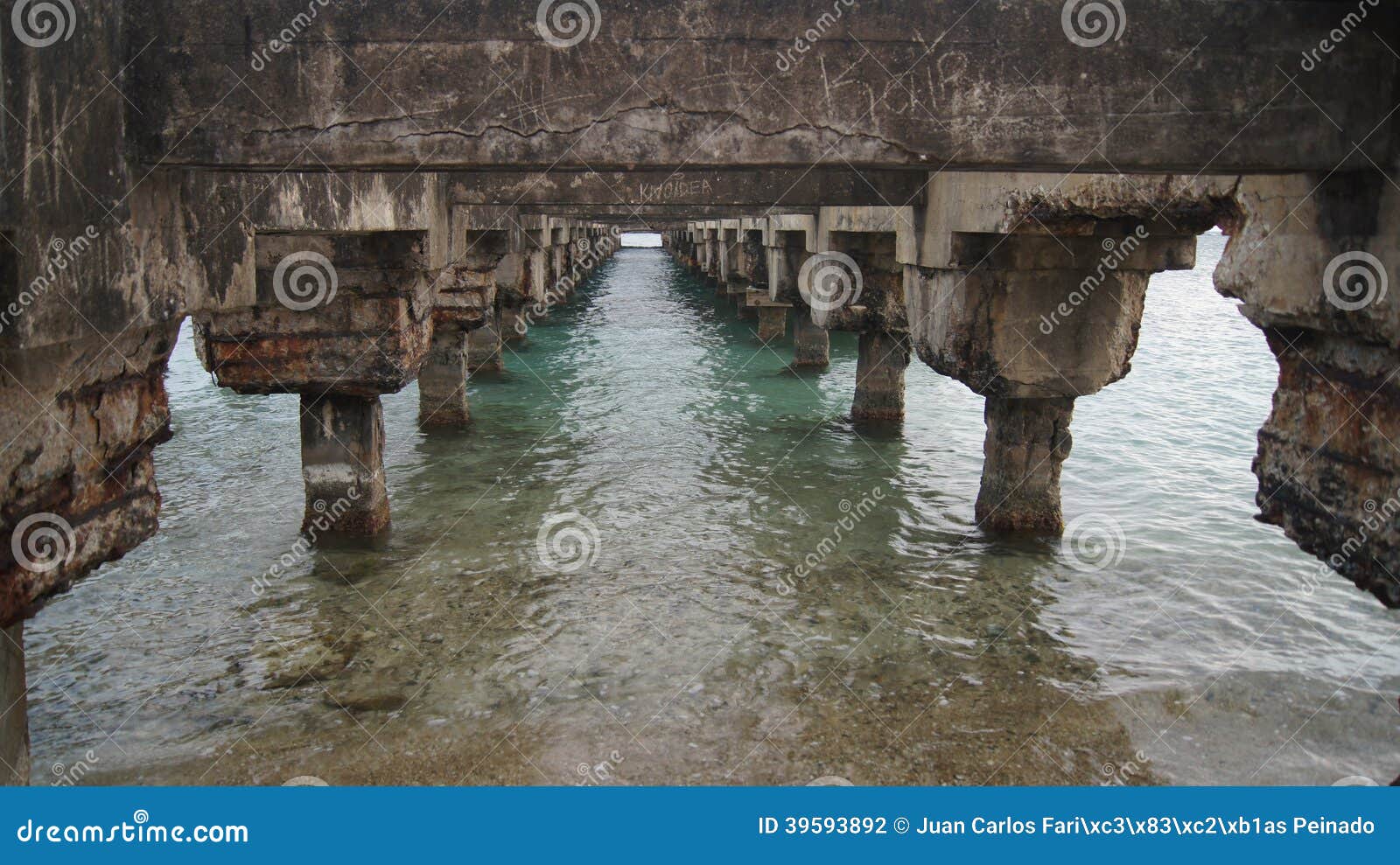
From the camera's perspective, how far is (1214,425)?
13.5 meters

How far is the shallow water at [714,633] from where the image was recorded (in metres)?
5.34

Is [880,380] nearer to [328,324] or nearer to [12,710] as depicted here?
[328,324]

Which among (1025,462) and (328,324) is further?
(1025,462)

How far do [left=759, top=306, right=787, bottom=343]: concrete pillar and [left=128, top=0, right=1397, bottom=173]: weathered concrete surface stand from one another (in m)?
17.1

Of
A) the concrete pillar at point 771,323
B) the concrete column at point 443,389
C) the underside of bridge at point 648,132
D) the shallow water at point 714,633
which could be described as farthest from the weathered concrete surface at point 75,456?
the concrete pillar at point 771,323

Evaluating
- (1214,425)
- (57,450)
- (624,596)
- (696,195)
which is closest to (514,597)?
(624,596)

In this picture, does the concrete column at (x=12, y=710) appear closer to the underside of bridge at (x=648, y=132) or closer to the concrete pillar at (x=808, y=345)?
the underside of bridge at (x=648, y=132)

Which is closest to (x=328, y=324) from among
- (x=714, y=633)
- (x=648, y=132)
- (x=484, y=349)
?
(x=714, y=633)

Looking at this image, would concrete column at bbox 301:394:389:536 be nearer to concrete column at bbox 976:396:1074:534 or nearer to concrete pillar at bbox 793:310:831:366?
concrete column at bbox 976:396:1074:534

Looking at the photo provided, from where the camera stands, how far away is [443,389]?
505 inches

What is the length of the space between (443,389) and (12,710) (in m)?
9.06

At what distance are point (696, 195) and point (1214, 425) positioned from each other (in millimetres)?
8168

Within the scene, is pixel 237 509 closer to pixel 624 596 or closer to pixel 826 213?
pixel 624 596

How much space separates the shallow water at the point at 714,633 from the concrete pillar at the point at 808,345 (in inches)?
197
